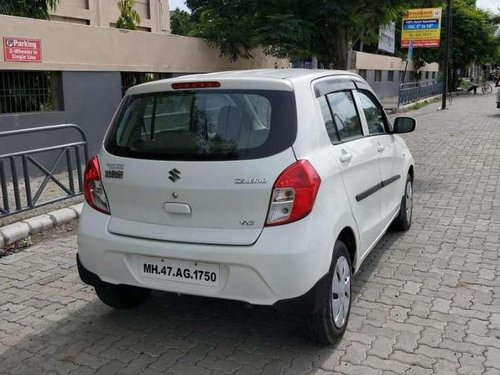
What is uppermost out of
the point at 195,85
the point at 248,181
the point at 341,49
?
the point at 341,49

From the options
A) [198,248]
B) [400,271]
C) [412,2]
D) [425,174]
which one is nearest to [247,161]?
[198,248]

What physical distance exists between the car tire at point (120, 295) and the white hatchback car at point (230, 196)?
0.08 ft

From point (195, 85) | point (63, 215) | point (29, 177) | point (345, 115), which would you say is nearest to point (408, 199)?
point (345, 115)

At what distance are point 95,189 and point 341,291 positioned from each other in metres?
1.68

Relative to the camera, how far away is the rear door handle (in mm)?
3514

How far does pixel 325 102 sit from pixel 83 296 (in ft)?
7.73

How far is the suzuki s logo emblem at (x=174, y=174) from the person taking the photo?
3.16 metres

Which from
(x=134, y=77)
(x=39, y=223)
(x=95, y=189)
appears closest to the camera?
(x=95, y=189)

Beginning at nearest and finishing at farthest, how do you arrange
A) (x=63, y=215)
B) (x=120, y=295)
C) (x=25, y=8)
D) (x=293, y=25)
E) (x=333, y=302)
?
(x=333, y=302), (x=120, y=295), (x=63, y=215), (x=25, y=8), (x=293, y=25)

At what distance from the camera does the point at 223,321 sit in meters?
3.78

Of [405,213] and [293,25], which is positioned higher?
[293,25]

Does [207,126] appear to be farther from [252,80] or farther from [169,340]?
[169,340]

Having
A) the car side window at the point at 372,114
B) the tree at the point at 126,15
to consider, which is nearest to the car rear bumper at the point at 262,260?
the car side window at the point at 372,114

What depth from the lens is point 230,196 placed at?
120 inches
